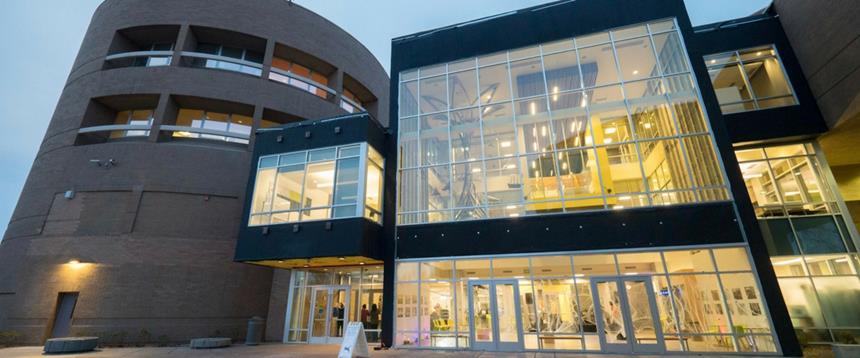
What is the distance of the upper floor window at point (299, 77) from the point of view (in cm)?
2270

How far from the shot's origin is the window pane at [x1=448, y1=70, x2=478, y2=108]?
53.1 ft

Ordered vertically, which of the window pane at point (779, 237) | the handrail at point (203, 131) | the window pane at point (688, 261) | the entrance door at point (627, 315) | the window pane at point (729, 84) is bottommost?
the entrance door at point (627, 315)

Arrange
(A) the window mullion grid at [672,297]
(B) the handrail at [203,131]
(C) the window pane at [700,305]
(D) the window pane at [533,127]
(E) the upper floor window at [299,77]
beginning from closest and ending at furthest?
(C) the window pane at [700,305] → (A) the window mullion grid at [672,297] → (D) the window pane at [533,127] → (B) the handrail at [203,131] → (E) the upper floor window at [299,77]

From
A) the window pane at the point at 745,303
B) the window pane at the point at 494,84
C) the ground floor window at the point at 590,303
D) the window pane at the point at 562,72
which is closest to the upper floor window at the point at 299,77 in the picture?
the window pane at the point at 494,84

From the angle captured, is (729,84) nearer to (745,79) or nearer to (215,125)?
(745,79)

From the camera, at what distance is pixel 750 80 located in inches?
593

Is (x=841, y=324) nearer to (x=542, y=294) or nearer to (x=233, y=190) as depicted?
(x=542, y=294)

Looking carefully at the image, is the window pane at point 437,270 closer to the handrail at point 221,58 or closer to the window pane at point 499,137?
the window pane at point 499,137

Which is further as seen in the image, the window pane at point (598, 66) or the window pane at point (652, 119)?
the window pane at point (598, 66)

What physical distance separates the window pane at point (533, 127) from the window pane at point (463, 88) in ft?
6.92

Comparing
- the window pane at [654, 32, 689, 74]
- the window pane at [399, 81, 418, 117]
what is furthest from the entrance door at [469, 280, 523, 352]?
the window pane at [654, 32, 689, 74]

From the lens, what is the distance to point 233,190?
18.9 meters

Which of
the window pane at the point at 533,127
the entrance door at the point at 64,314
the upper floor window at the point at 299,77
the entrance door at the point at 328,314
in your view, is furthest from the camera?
the upper floor window at the point at 299,77

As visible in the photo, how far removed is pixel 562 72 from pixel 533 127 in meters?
2.72
